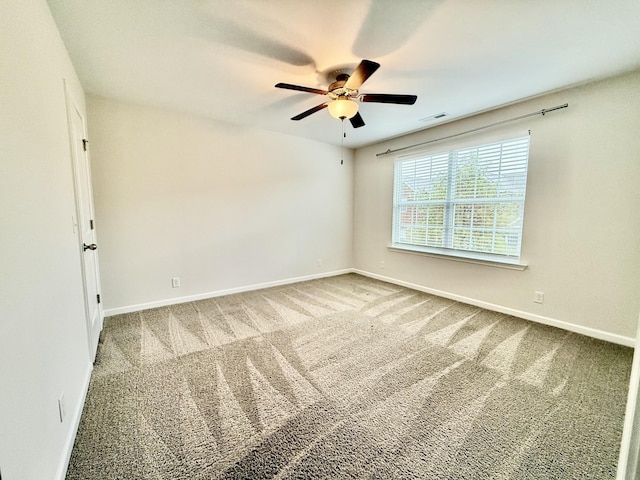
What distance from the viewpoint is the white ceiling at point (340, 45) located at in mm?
1620

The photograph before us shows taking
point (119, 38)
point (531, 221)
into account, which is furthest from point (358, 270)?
point (119, 38)

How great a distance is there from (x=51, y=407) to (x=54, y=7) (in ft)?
7.24

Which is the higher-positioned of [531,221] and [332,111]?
[332,111]

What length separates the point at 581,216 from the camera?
260 centimetres

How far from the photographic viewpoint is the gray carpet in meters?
1.31

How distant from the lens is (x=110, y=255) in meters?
3.02

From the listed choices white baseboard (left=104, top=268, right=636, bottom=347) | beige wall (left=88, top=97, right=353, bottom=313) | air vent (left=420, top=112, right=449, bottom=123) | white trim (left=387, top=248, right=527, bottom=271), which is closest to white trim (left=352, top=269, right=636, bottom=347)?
white baseboard (left=104, top=268, right=636, bottom=347)

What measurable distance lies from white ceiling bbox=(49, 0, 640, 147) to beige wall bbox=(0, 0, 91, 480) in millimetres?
499

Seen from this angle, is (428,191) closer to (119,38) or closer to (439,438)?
(439,438)

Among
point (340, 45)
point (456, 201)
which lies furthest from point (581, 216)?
point (340, 45)

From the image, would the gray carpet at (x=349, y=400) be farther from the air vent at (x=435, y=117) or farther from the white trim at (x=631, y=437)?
the air vent at (x=435, y=117)

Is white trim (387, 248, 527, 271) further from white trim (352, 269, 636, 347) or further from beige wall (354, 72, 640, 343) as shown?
white trim (352, 269, 636, 347)

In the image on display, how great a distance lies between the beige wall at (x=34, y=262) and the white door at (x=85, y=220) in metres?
0.29

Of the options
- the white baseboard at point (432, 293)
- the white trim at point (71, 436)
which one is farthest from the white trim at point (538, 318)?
the white trim at point (71, 436)
